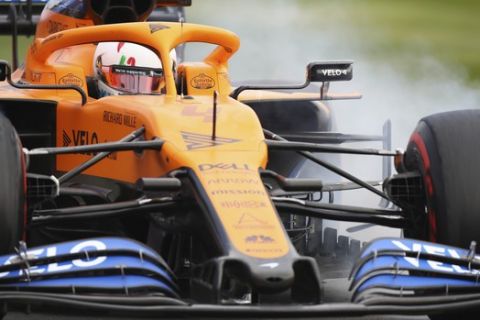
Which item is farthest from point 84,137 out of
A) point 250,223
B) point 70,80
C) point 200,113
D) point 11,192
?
point 250,223

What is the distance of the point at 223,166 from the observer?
23.0 ft

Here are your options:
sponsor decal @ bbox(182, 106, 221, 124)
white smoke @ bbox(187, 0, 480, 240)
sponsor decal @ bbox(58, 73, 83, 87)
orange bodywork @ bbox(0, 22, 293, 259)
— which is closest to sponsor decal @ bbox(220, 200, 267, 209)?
orange bodywork @ bbox(0, 22, 293, 259)

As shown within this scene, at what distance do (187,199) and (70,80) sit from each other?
95.5 inches

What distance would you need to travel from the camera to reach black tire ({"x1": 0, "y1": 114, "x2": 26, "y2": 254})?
665 centimetres

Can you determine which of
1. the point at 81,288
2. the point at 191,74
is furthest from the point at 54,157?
the point at 81,288

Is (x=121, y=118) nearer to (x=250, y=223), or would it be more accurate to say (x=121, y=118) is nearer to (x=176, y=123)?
(x=176, y=123)

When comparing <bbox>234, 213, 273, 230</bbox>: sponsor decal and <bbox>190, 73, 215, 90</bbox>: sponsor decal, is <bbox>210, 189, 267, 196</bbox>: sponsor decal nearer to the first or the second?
<bbox>234, 213, 273, 230</bbox>: sponsor decal

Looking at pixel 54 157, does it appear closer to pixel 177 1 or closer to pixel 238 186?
pixel 238 186

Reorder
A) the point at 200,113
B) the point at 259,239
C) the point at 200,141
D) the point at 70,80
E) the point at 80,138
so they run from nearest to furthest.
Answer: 1. the point at 259,239
2. the point at 200,141
3. the point at 200,113
4. the point at 80,138
5. the point at 70,80

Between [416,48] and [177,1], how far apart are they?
12.2 m

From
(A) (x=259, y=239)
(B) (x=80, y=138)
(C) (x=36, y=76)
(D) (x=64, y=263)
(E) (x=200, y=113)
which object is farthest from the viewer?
(C) (x=36, y=76)

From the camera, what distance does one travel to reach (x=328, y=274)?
8719 millimetres

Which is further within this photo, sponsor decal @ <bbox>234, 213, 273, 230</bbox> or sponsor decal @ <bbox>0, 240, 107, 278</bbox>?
sponsor decal @ <bbox>234, 213, 273, 230</bbox>

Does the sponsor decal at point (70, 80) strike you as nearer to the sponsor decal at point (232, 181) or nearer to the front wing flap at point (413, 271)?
the sponsor decal at point (232, 181)
